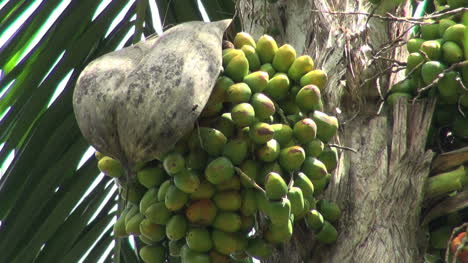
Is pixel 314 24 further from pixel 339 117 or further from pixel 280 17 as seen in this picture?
pixel 339 117

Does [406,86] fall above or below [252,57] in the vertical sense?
below

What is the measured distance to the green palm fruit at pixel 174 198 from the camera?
5.26ft

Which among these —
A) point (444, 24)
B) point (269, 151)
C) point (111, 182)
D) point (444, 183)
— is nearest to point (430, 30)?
point (444, 24)

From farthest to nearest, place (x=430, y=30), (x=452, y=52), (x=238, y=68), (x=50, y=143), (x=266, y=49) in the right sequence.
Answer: (x=50, y=143), (x=430, y=30), (x=452, y=52), (x=266, y=49), (x=238, y=68)

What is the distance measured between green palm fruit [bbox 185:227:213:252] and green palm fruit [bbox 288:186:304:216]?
0.18 meters

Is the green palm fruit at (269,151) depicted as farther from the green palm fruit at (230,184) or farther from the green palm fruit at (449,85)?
the green palm fruit at (449,85)

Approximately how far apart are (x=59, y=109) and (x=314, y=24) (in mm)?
947

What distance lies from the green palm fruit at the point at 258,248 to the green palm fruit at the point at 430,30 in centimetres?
69

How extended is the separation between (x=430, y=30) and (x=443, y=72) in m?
0.17

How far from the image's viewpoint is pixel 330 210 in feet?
5.75

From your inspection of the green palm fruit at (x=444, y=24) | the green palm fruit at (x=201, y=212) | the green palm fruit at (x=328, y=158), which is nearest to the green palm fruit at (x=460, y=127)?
the green palm fruit at (x=444, y=24)

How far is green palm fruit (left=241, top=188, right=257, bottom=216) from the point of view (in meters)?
1.62

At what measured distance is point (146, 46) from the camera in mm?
1681

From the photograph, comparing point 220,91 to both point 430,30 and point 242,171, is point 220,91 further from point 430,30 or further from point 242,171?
point 430,30
